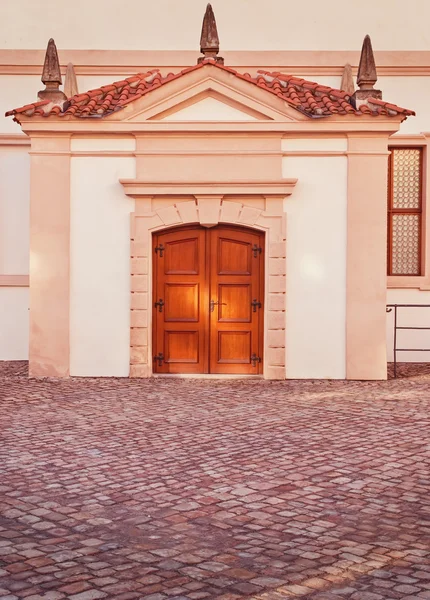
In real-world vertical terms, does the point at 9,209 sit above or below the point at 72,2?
below

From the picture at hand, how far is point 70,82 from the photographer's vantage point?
1828 centimetres

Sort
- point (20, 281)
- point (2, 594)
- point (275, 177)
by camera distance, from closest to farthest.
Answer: point (2, 594) < point (275, 177) < point (20, 281)

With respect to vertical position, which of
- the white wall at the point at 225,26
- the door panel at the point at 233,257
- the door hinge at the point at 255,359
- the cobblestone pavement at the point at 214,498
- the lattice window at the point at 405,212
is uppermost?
the white wall at the point at 225,26

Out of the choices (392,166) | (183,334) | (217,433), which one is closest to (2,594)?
(217,433)

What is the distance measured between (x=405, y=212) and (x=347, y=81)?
3.03 metres

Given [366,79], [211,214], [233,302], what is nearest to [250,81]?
[366,79]

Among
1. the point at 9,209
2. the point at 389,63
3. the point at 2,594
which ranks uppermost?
the point at 389,63

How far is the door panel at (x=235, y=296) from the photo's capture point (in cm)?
1527

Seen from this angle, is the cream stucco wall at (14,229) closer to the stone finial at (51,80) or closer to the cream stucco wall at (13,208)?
the cream stucco wall at (13,208)

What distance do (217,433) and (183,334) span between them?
5234 millimetres

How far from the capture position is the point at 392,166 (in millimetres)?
19047

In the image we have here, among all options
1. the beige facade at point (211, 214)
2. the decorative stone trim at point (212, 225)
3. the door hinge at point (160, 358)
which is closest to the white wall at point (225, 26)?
the beige facade at point (211, 214)

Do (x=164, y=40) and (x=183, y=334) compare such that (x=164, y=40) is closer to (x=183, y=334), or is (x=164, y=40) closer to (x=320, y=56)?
(x=320, y=56)

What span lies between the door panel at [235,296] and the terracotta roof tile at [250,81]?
2439 millimetres
